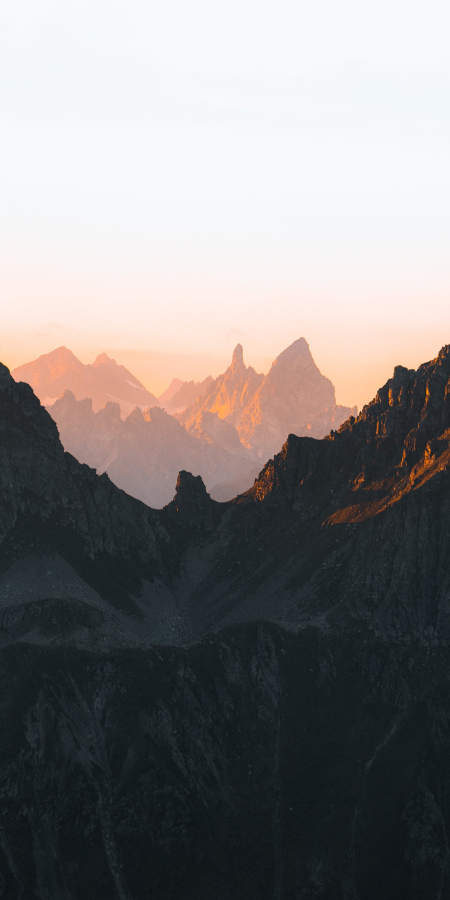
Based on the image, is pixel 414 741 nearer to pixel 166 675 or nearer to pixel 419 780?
pixel 419 780

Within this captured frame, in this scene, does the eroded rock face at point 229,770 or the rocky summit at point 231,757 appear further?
the rocky summit at point 231,757

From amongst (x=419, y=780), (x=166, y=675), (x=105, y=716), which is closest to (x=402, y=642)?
(x=419, y=780)

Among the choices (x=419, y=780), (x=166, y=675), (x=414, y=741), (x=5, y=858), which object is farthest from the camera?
(x=166, y=675)

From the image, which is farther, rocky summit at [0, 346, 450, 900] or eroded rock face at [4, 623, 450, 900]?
rocky summit at [0, 346, 450, 900]

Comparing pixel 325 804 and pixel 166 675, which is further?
pixel 166 675

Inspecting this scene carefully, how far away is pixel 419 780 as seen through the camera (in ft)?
518

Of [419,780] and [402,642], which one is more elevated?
[402,642]

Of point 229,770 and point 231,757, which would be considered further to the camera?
point 231,757

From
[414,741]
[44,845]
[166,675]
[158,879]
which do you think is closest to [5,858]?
[44,845]

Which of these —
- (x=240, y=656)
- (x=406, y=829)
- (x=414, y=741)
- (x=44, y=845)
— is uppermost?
(x=240, y=656)

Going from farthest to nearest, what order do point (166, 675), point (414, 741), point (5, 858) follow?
point (166, 675)
point (414, 741)
point (5, 858)

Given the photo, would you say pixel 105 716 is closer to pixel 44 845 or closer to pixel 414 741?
pixel 44 845

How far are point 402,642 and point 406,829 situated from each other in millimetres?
48476

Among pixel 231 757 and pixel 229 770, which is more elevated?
pixel 231 757
